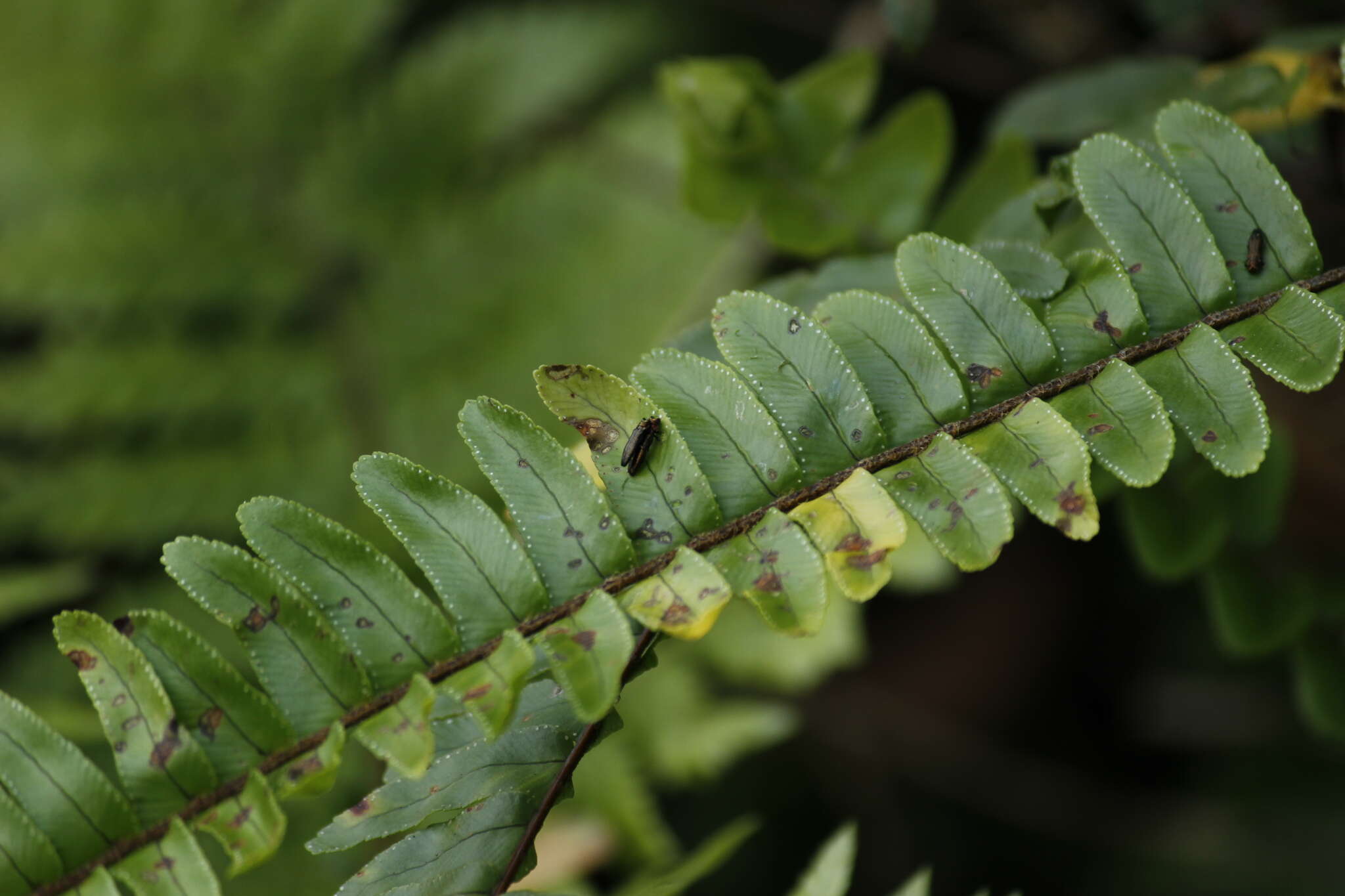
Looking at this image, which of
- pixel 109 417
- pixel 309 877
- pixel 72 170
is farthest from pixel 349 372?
pixel 309 877

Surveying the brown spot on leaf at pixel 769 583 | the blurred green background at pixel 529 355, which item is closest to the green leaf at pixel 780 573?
the brown spot on leaf at pixel 769 583

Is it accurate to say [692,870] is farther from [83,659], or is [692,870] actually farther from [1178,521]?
[1178,521]

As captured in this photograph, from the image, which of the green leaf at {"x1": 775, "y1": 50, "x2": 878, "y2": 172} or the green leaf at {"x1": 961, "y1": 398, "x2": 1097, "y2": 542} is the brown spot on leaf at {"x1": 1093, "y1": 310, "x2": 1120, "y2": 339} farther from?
the green leaf at {"x1": 775, "y1": 50, "x2": 878, "y2": 172}

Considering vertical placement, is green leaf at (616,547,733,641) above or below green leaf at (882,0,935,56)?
below

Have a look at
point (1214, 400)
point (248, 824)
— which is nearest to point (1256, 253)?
point (1214, 400)

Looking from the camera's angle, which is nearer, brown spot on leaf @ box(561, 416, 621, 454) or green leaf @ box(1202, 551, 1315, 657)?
brown spot on leaf @ box(561, 416, 621, 454)

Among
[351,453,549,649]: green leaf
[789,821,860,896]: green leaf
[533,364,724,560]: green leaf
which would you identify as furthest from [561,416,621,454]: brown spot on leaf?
[789,821,860,896]: green leaf
